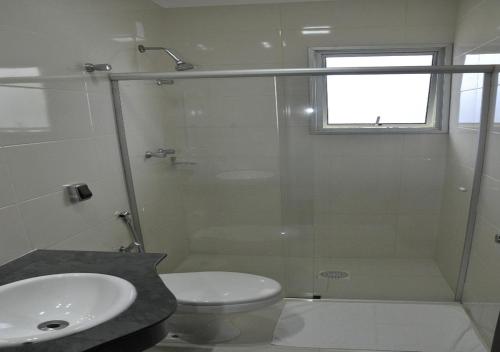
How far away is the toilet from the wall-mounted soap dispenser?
602 mm

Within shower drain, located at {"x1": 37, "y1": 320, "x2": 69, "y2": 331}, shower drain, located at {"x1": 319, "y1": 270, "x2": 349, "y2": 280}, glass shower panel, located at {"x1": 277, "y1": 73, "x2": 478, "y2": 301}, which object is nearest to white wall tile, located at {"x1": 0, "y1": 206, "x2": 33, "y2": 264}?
shower drain, located at {"x1": 37, "y1": 320, "x2": 69, "y2": 331}

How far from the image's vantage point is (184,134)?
2107 millimetres

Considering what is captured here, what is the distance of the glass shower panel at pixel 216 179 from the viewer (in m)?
2.05

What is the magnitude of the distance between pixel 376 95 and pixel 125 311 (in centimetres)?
224

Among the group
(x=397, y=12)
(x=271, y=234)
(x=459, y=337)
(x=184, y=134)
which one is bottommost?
(x=459, y=337)

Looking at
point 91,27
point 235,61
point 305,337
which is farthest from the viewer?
point 235,61

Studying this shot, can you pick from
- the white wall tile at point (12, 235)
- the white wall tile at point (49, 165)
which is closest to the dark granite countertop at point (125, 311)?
the white wall tile at point (12, 235)

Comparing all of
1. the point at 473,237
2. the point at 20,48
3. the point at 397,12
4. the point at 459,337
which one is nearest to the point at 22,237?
the point at 20,48

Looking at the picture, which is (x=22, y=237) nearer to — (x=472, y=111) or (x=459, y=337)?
(x=459, y=337)

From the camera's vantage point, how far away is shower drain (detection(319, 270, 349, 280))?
2177mm

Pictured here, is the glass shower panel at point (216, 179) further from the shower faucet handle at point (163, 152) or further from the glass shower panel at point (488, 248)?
the glass shower panel at point (488, 248)

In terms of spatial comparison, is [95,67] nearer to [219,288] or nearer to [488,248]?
[219,288]

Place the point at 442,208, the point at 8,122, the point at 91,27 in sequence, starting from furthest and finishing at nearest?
1. the point at 442,208
2. the point at 91,27
3. the point at 8,122

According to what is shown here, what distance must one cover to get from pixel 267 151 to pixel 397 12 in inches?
52.3
